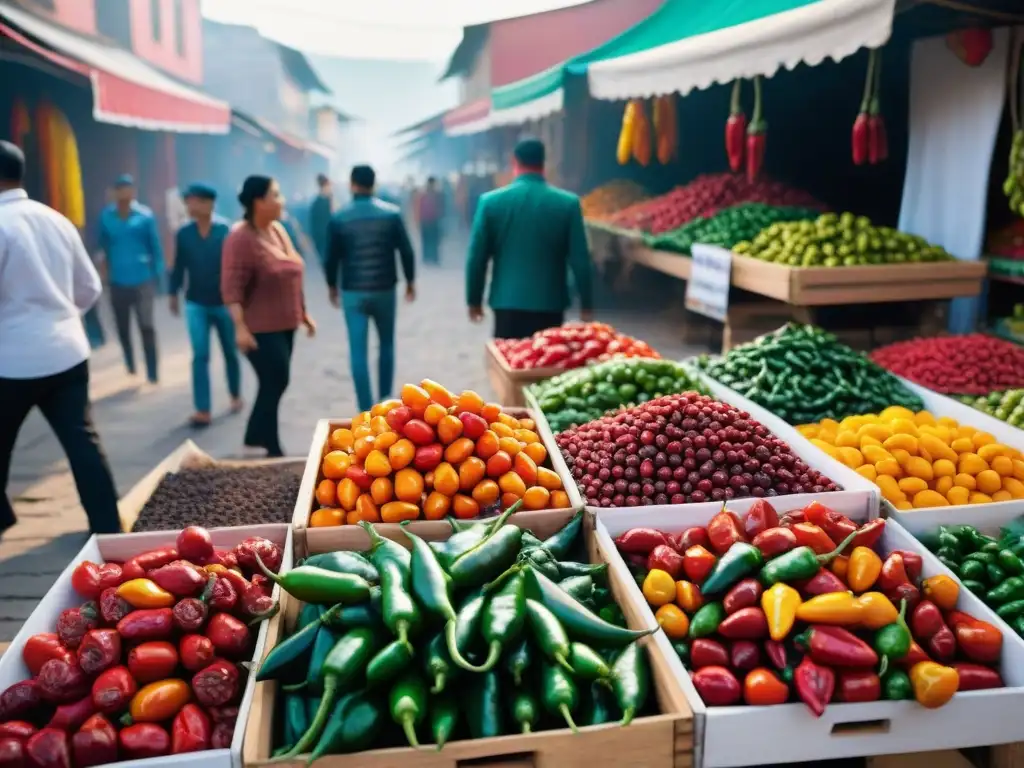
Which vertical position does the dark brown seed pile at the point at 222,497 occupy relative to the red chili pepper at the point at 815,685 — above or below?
below

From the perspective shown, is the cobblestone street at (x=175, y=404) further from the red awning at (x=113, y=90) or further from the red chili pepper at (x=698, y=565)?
the red chili pepper at (x=698, y=565)

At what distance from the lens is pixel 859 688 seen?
2004mm

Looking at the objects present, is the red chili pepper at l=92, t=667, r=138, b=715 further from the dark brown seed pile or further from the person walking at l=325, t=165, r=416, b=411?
the person walking at l=325, t=165, r=416, b=411

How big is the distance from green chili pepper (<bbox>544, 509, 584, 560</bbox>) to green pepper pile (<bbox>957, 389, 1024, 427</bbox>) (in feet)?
7.47

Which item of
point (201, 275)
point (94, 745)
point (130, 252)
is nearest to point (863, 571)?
point (94, 745)

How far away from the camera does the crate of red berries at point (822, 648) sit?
198 cm

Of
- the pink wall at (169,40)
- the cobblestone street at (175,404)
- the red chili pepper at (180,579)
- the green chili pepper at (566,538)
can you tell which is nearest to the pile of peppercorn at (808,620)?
the green chili pepper at (566,538)

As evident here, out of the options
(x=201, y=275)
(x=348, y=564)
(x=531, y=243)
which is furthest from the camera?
(x=201, y=275)

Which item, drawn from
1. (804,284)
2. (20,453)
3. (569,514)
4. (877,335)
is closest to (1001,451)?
(569,514)

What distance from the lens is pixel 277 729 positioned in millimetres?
2008

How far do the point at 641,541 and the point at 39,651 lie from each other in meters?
1.61

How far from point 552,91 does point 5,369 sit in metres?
6.93

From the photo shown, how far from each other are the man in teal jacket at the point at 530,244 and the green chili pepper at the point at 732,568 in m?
Answer: 3.32

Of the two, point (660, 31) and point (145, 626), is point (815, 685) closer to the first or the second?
point (145, 626)
